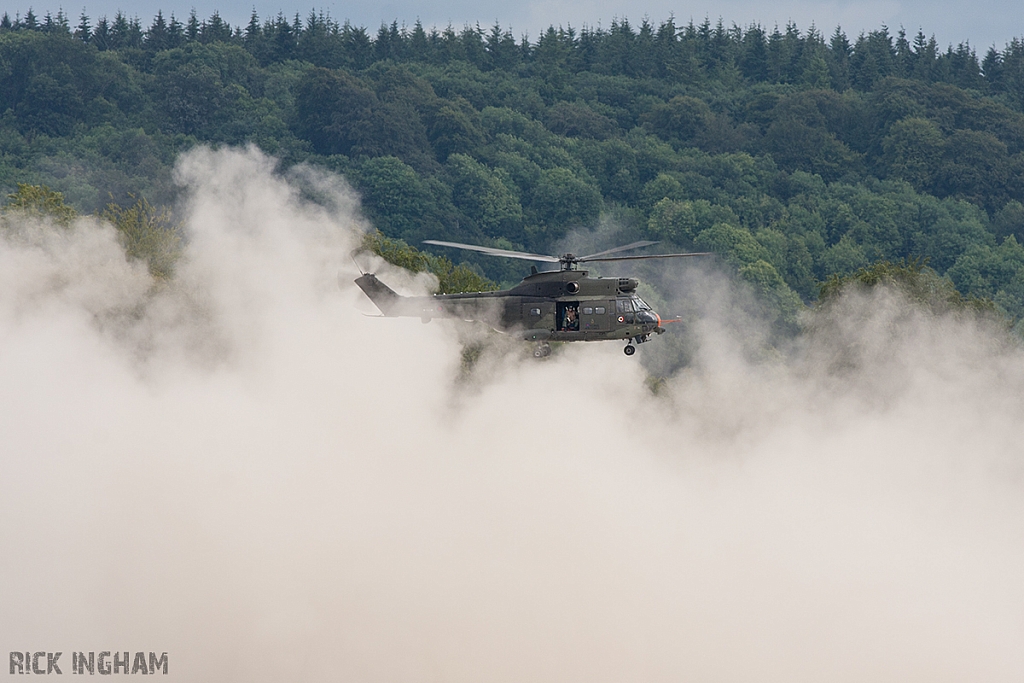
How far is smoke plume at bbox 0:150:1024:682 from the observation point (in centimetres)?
5859

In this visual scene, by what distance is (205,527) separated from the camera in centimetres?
5984

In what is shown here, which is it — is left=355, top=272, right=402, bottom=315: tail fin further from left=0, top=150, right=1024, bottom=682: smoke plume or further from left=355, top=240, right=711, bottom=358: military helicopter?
left=0, top=150, right=1024, bottom=682: smoke plume

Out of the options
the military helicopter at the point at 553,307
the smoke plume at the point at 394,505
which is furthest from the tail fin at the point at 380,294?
the smoke plume at the point at 394,505

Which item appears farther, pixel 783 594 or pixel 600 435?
pixel 600 435

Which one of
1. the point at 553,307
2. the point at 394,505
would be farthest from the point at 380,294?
the point at 394,505

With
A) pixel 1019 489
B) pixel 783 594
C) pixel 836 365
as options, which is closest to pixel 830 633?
pixel 783 594

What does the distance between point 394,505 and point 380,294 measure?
11968 mm

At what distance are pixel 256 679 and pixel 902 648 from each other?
26683 mm

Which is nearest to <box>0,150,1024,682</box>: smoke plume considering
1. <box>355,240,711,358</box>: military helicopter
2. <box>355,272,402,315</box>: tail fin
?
<box>355,272,402,315</box>: tail fin

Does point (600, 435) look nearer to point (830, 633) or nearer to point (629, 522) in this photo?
point (629, 522)

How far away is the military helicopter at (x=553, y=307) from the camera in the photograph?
5412 centimetres

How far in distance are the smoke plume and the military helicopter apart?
8596mm

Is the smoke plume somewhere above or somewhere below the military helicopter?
below

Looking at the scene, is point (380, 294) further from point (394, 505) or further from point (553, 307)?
point (394, 505)
